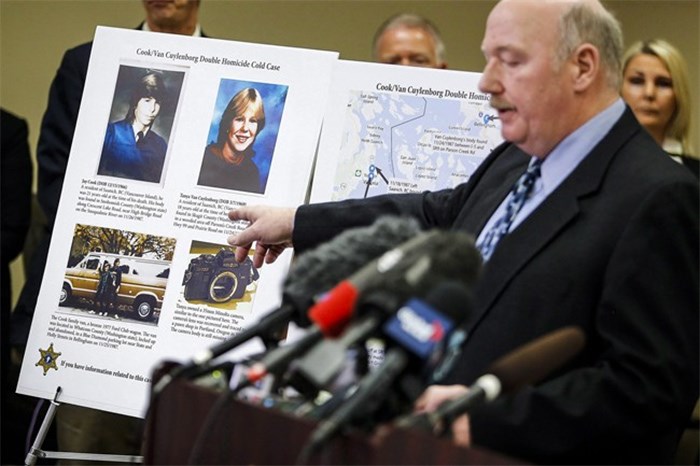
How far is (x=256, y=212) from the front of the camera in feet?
10.3

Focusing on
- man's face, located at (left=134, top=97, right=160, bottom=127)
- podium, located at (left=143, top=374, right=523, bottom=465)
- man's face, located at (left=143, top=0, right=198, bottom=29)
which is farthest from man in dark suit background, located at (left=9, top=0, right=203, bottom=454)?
podium, located at (left=143, top=374, right=523, bottom=465)

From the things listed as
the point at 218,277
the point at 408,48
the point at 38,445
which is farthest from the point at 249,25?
the point at 38,445

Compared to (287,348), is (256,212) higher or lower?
higher

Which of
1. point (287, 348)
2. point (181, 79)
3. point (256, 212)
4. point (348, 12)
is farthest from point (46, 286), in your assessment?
point (348, 12)

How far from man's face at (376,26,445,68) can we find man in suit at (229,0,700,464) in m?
1.98

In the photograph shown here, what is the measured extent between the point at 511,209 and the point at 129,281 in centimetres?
162

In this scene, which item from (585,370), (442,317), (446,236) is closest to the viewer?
(442,317)

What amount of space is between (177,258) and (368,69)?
0.86 metres

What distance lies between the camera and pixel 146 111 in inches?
152

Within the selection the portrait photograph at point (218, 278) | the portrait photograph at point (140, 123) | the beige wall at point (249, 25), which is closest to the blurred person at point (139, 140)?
the portrait photograph at point (140, 123)

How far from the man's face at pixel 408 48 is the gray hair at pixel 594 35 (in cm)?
212

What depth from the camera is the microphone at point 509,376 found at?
5.35ft

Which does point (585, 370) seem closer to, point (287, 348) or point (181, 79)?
point (287, 348)

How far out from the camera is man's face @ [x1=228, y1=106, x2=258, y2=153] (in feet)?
12.3
